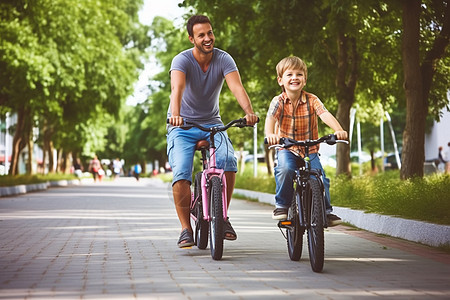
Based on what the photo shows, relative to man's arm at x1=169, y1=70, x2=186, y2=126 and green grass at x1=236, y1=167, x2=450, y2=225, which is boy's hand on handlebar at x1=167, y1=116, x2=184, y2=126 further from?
green grass at x1=236, y1=167, x2=450, y2=225

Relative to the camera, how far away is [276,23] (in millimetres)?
17969

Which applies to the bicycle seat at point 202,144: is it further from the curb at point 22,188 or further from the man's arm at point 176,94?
the curb at point 22,188

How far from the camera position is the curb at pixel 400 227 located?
8836 millimetres

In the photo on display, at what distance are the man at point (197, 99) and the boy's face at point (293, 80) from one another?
60cm

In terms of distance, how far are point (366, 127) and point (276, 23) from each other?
46.5 metres

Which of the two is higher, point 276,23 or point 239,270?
point 276,23

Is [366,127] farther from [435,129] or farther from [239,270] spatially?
[239,270]

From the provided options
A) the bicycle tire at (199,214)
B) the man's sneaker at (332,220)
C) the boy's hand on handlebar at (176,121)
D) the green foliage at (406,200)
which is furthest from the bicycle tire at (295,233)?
the green foliage at (406,200)

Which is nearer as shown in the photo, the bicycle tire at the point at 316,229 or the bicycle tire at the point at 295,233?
the bicycle tire at the point at 316,229

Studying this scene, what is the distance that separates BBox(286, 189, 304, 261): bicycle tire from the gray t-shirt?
4.46 feet

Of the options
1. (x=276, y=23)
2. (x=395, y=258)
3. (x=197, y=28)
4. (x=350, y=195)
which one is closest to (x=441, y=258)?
(x=395, y=258)

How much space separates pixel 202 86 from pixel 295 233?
1.78m

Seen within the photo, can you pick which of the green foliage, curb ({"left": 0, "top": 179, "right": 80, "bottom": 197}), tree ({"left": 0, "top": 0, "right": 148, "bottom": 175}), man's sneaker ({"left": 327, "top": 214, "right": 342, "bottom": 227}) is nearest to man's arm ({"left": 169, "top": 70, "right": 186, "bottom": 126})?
man's sneaker ({"left": 327, "top": 214, "right": 342, "bottom": 227})

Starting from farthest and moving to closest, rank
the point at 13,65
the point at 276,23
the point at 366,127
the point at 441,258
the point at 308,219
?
the point at 366,127, the point at 13,65, the point at 276,23, the point at 441,258, the point at 308,219
